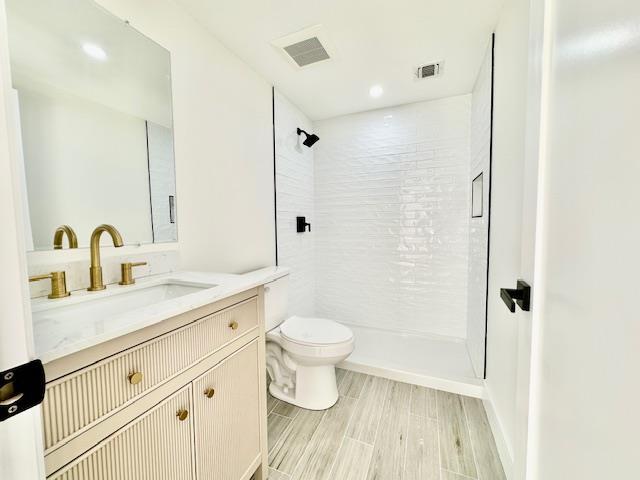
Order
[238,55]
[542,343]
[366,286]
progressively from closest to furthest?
[542,343] < [238,55] < [366,286]

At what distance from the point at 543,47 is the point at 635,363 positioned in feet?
2.35

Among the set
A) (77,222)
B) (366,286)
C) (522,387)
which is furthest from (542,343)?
(366,286)

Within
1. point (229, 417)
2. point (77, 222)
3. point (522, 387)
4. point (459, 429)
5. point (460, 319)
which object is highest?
point (77, 222)

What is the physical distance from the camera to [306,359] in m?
1.62

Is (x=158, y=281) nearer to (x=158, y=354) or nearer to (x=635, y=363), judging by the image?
(x=158, y=354)

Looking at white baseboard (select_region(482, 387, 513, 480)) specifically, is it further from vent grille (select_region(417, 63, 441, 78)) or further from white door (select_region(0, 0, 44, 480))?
vent grille (select_region(417, 63, 441, 78))

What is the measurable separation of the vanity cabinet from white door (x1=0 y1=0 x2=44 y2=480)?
0.65 ft

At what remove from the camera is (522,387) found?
735 mm

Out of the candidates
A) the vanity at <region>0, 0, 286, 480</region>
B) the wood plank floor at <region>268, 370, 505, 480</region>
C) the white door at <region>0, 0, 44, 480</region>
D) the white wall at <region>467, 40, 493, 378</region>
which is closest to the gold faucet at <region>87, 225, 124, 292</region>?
the vanity at <region>0, 0, 286, 480</region>

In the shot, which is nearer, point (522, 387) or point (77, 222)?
point (522, 387)

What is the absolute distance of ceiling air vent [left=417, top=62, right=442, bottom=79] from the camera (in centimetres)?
189

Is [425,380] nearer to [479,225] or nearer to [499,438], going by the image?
[499,438]

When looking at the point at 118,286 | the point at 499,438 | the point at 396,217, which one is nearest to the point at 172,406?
the point at 118,286

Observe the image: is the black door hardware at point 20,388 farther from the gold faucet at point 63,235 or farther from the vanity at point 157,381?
the gold faucet at point 63,235
